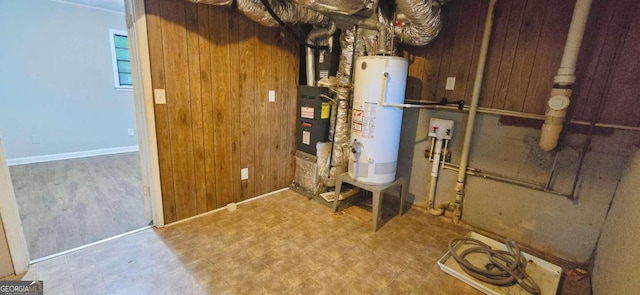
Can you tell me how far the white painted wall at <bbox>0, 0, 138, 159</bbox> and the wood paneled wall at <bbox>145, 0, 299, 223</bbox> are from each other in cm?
307

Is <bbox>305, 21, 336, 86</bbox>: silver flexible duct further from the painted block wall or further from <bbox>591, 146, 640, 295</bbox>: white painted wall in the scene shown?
<bbox>591, 146, 640, 295</bbox>: white painted wall

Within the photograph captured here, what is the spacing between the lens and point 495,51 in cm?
206

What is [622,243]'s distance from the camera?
4.44 feet

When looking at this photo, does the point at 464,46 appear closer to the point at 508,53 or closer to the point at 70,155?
the point at 508,53

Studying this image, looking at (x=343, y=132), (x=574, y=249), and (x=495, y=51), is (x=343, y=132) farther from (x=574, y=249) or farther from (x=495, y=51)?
(x=574, y=249)

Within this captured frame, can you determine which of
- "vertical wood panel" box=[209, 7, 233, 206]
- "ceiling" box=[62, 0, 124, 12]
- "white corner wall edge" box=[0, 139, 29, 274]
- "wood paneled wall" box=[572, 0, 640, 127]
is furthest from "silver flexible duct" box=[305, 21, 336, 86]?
"ceiling" box=[62, 0, 124, 12]

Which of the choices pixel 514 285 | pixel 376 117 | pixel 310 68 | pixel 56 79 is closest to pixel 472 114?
pixel 376 117

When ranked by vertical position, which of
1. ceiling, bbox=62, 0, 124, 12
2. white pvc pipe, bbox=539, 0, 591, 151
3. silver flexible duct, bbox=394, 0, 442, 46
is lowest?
white pvc pipe, bbox=539, 0, 591, 151

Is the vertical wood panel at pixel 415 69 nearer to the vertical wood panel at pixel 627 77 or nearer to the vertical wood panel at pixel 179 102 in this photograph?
the vertical wood panel at pixel 627 77

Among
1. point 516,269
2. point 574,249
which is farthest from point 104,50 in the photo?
point 574,249

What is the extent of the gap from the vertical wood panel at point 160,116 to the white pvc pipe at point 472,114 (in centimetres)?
239

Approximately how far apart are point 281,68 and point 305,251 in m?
1.74

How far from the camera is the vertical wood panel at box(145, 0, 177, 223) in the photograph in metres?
1.80

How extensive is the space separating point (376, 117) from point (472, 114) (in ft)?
2.61
